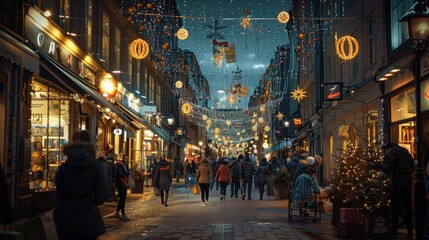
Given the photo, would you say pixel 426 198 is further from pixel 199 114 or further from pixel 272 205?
pixel 199 114

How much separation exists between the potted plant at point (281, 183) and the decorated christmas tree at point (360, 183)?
9660mm

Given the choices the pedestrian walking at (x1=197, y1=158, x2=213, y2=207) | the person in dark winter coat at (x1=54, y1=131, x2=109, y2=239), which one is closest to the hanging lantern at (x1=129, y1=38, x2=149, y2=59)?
the pedestrian walking at (x1=197, y1=158, x2=213, y2=207)

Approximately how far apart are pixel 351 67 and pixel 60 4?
1329 cm

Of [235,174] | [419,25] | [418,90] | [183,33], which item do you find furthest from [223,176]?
[419,25]

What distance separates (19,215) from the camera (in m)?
14.1

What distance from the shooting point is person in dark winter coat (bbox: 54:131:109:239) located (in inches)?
234

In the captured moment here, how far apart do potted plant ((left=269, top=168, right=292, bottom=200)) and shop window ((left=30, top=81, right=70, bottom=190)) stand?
817 centimetres

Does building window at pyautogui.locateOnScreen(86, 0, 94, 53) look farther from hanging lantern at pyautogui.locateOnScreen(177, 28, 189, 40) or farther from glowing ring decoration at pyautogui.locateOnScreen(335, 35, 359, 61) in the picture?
glowing ring decoration at pyautogui.locateOnScreen(335, 35, 359, 61)

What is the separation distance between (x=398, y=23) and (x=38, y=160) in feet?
38.7

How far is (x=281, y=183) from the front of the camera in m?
22.1

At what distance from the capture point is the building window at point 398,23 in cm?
1702

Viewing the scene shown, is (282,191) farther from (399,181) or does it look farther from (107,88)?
(399,181)

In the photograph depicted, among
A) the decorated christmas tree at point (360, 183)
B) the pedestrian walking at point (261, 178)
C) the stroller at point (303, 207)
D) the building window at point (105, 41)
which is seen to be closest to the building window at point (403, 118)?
the stroller at point (303, 207)

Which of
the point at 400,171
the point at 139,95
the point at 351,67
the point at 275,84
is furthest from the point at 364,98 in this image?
the point at 275,84
